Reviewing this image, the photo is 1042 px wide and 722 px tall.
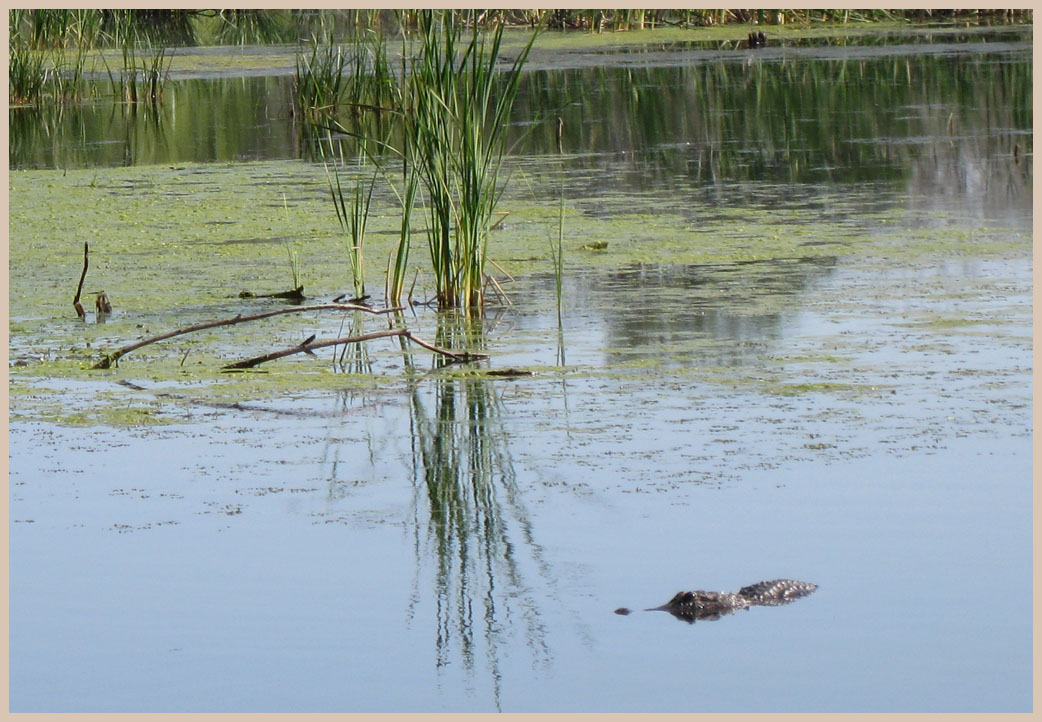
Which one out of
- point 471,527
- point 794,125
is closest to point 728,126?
point 794,125

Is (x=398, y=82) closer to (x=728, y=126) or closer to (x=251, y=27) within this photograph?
(x=728, y=126)

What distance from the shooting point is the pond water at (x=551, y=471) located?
2.70 m

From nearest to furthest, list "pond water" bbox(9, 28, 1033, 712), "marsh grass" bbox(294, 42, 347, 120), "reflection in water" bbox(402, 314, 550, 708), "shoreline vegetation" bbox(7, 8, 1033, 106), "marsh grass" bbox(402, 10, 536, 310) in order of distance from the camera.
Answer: "pond water" bbox(9, 28, 1033, 712) < "reflection in water" bbox(402, 314, 550, 708) < "marsh grass" bbox(402, 10, 536, 310) < "marsh grass" bbox(294, 42, 347, 120) < "shoreline vegetation" bbox(7, 8, 1033, 106)

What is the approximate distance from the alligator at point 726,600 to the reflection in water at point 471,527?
8.6 inches

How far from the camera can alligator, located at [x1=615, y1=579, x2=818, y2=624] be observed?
9.35ft

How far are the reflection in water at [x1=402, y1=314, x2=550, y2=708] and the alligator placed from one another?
0.72ft

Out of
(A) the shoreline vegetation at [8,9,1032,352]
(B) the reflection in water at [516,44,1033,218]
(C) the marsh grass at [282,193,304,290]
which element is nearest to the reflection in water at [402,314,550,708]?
(A) the shoreline vegetation at [8,9,1032,352]

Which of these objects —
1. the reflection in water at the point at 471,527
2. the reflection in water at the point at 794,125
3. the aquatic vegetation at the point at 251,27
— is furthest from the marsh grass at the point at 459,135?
the aquatic vegetation at the point at 251,27

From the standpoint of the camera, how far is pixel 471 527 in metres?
3.36

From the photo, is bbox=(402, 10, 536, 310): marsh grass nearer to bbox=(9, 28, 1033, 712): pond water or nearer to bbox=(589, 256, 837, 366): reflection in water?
bbox=(9, 28, 1033, 712): pond water

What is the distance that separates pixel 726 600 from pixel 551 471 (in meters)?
0.89

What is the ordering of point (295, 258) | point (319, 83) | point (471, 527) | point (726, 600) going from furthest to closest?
point (319, 83) → point (295, 258) → point (471, 527) → point (726, 600)

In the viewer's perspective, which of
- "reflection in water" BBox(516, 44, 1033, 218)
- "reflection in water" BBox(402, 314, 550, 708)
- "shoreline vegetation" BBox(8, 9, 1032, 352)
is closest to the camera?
"reflection in water" BBox(402, 314, 550, 708)

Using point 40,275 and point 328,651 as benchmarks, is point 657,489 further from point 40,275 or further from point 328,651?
point 40,275
